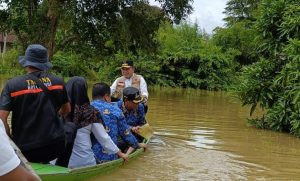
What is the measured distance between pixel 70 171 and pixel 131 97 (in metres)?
2.69

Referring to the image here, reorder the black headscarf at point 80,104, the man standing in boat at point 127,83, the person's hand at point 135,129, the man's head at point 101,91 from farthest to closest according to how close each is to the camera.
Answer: the man standing in boat at point 127,83 → the person's hand at point 135,129 → the man's head at point 101,91 → the black headscarf at point 80,104

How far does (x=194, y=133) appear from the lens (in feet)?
41.7

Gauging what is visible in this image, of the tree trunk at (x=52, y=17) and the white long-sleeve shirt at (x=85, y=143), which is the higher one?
the tree trunk at (x=52, y=17)

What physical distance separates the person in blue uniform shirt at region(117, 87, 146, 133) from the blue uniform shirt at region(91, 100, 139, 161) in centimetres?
104

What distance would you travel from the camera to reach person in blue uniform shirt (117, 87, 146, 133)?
8.35 meters

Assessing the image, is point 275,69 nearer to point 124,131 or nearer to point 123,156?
point 124,131

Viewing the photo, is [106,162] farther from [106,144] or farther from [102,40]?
[102,40]

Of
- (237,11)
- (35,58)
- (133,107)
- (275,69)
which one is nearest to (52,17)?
(275,69)

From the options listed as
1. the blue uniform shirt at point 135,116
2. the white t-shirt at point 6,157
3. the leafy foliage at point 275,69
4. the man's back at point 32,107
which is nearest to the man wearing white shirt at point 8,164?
the white t-shirt at point 6,157

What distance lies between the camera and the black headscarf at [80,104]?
6109mm

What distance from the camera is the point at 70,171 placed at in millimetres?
5902

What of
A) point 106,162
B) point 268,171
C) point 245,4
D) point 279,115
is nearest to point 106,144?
point 106,162

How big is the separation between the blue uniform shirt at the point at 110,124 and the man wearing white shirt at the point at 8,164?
192 inches

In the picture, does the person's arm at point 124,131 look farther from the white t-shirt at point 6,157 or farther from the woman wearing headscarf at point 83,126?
the white t-shirt at point 6,157
